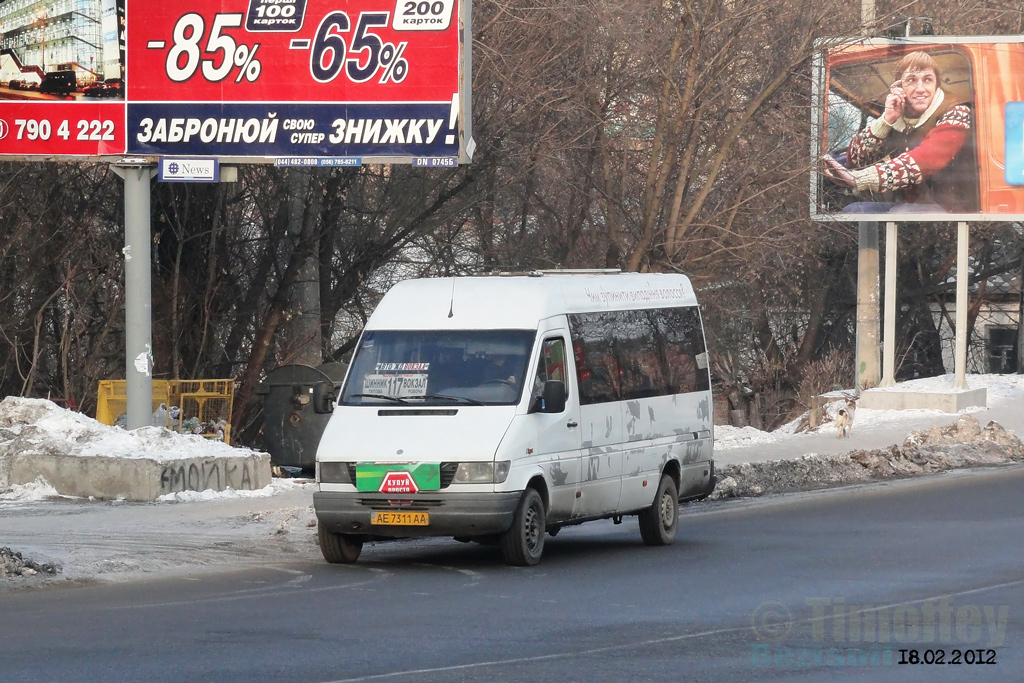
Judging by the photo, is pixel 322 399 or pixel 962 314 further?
pixel 962 314

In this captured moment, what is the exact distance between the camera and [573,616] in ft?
30.4

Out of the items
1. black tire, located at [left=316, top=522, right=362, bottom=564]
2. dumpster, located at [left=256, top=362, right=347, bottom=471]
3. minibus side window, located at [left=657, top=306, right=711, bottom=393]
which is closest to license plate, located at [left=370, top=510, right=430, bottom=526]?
black tire, located at [left=316, top=522, right=362, bottom=564]

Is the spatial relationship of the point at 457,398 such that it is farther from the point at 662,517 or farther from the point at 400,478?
the point at 662,517

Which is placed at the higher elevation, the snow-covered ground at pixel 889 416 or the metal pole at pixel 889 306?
the metal pole at pixel 889 306

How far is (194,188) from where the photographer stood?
2462cm

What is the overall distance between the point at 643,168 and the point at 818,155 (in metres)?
3.17

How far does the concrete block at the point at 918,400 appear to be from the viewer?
27.3m

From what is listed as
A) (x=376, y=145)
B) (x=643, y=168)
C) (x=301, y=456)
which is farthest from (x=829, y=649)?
(x=643, y=168)

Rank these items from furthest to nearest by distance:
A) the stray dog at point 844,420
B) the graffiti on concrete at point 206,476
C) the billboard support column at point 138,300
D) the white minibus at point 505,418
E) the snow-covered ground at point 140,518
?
the stray dog at point 844,420 < the billboard support column at point 138,300 < the graffiti on concrete at point 206,476 < the snow-covered ground at point 140,518 < the white minibus at point 505,418

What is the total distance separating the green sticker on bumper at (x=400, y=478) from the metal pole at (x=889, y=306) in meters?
19.6

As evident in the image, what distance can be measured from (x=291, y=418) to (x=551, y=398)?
11559mm

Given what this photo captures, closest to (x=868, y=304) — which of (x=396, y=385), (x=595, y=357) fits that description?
(x=595, y=357)

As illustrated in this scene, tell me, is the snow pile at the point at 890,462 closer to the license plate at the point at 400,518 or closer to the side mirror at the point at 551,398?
the side mirror at the point at 551,398

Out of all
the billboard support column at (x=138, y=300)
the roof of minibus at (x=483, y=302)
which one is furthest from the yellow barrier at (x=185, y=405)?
the roof of minibus at (x=483, y=302)
